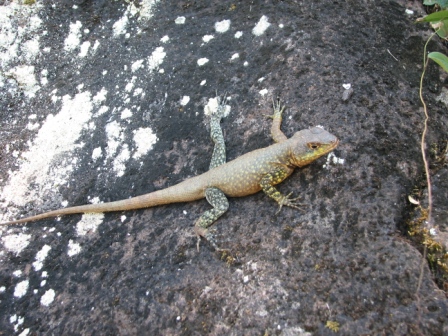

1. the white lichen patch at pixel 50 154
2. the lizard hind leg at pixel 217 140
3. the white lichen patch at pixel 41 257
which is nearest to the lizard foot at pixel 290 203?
the lizard hind leg at pixel 217 140

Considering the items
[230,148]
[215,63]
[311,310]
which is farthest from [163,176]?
[311,310]

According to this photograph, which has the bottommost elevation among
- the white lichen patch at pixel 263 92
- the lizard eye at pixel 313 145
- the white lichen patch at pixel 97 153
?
the white lichen patch at pixel 97 153

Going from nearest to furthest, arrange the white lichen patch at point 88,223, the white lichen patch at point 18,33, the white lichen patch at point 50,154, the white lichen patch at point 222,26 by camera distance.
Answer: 1. the white lichen patch at point 88,223
2. the white lichen patch at point 50,154
3. the white lichen patch at point 222,26
4. the white lichen patch at point 18,33

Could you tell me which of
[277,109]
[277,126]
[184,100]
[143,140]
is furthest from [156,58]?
[277,126]

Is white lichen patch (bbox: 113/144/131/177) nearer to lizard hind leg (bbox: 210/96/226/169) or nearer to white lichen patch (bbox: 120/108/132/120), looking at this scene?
white lichen patch (bbox: 120/108/132/120)

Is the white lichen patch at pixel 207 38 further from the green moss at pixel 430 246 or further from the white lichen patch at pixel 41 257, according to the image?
the green moss at pixel 430 246
